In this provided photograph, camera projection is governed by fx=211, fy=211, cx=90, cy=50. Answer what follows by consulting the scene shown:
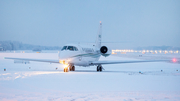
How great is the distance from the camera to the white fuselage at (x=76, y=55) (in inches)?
733

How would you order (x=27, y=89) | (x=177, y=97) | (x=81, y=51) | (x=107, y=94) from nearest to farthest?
(x=177, y=97) < (x=107, y=94) < (x=27, y=89) < (x=81, y=51)

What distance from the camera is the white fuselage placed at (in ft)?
61.1

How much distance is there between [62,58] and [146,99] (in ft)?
38.5

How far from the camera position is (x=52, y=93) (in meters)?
8.70

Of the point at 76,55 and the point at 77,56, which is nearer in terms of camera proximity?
the point at 76,55

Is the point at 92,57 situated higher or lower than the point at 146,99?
higher

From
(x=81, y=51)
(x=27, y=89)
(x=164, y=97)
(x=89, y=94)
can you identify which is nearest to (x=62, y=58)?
(x=81, y=51)

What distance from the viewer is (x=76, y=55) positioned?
64.4 ft

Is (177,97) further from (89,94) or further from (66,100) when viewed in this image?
(66,100)

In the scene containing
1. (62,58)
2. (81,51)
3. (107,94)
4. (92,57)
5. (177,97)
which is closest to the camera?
(177,97)

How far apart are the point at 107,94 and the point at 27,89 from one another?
364 cm

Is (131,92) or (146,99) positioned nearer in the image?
(146,99)

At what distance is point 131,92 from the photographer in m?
9.02

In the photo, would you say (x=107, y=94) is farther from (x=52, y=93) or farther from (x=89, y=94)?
(x=52, y=93)
